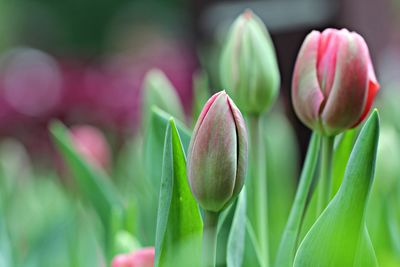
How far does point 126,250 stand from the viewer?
0.46m

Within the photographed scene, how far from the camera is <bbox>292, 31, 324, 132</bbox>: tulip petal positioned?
43 centimetres

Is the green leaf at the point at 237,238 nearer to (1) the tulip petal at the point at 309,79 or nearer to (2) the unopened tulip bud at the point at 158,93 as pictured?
(1) the tulip petal at the point at 309,79

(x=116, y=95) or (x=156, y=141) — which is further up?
(x=156, y=141)

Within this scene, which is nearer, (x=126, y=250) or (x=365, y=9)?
(x=126, y=250)

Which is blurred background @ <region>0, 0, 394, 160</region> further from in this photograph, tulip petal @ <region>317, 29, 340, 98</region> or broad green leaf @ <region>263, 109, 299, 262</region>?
tulip petal @ <region>317, 29, 340, 98</region>

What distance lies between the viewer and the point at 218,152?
37cm

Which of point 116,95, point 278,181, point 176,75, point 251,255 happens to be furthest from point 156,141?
point 176,75

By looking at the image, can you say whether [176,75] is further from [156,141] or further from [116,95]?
[156,141]

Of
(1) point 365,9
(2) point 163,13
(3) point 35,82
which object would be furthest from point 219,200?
(2) point 163,13

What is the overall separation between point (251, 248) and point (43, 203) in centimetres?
48

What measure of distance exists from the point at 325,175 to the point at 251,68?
10 cm

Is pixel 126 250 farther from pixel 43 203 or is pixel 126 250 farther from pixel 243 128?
pixel 43 203

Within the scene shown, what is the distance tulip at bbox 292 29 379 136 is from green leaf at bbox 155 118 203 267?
0.26 feet

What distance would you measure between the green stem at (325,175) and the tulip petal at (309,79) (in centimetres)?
2
